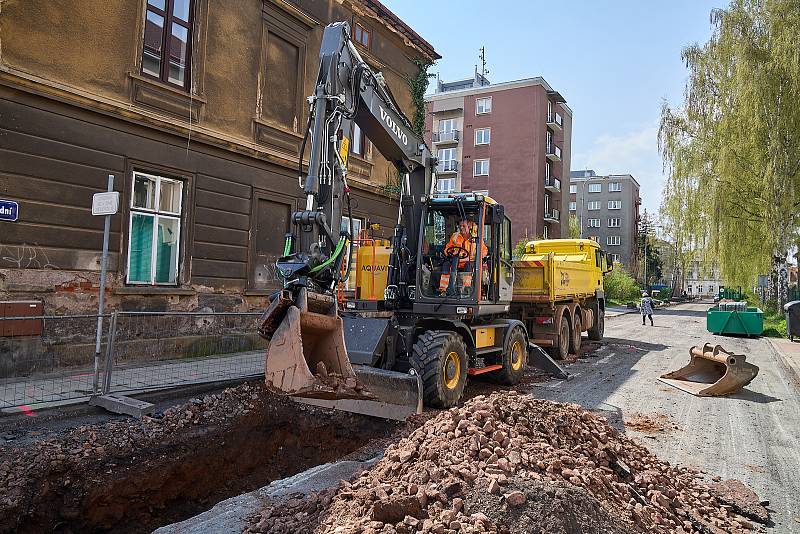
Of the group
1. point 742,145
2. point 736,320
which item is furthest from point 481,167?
point 736,320

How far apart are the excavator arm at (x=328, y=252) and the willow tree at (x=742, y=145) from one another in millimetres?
20030

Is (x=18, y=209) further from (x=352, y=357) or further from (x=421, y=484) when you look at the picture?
(x=421, y=484)

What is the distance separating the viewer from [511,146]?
41.1 metres

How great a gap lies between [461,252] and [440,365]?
2041mm

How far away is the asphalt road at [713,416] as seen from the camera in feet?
16.6

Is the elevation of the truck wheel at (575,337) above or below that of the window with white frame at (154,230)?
below

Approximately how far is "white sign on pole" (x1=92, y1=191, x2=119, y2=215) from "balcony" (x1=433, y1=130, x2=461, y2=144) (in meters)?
38.9

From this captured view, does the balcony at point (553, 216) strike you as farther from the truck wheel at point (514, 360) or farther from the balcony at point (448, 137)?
the truck wheel at point (514, 360)

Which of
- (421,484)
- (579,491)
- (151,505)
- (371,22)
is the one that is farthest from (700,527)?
(371,22)

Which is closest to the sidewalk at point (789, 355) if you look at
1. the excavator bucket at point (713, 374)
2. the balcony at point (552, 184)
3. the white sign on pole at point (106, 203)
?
the excavator bucket at point (713, 374)

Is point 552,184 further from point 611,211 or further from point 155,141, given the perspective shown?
point 155,141

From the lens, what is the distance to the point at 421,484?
3.51 m

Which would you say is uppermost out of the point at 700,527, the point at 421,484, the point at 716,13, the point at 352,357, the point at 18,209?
the point at 716,13

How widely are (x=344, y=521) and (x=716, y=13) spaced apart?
28331 millimetres
